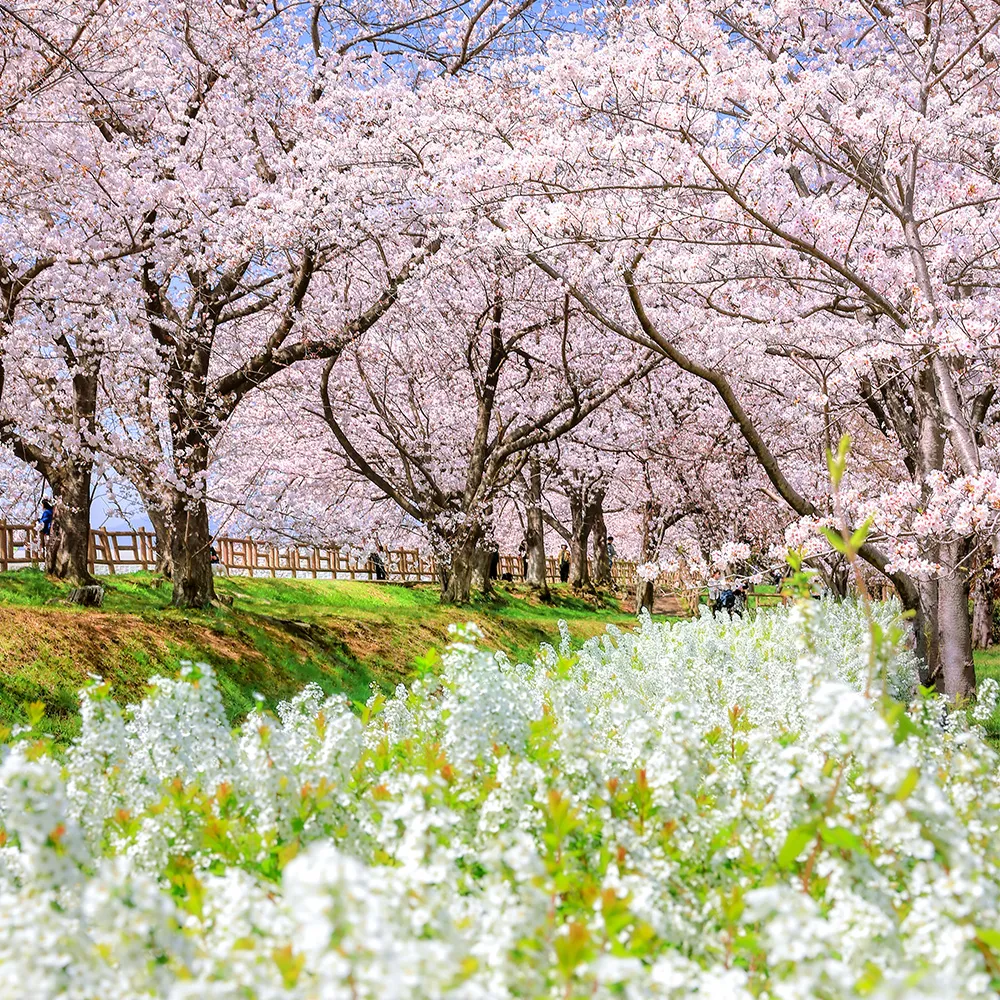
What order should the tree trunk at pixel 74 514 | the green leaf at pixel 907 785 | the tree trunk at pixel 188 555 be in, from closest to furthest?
the green leaf at pixel 907 785 → the tree trunk at pixel 188 555 → the tree trunk at pixel 74 514

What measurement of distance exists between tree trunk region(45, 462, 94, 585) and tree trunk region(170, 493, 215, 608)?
1.98 meters

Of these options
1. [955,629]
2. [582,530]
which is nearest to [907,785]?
[955,629]

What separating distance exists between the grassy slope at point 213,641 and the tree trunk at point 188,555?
0.34m

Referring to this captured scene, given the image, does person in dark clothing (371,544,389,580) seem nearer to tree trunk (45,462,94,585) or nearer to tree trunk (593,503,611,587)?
tree trunk (593,503,611,587)

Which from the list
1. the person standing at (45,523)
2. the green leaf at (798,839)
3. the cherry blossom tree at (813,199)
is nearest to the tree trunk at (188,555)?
the cherry blossom tree at (813,199)

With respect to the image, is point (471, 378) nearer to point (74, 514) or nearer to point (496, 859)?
point (74, 514)

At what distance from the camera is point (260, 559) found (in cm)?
3753

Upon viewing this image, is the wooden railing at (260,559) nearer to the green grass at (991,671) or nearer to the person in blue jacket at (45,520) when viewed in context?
the person in blue jacket at (45,520)

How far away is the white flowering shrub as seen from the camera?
1.74 metres

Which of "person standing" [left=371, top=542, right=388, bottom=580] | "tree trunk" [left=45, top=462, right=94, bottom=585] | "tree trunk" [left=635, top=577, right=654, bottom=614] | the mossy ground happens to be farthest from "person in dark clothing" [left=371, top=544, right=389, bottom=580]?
"tree trunk" [left=45, top=462, right=94, bottom=585]

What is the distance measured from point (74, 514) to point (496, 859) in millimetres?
16609

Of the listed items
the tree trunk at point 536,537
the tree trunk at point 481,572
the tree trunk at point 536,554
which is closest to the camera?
the tree trunk at point 481,572

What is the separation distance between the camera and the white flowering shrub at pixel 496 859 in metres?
1.74

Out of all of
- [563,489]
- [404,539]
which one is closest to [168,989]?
[563,489]
